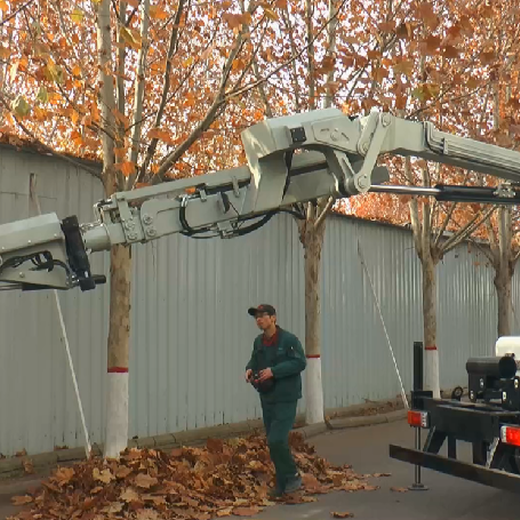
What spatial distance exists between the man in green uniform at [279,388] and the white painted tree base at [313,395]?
4433mm

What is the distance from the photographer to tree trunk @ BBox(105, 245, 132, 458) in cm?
817

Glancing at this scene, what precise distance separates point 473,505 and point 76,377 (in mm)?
4985

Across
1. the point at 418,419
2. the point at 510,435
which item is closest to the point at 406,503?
the point at 418,419

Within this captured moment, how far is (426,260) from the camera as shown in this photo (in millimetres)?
15383

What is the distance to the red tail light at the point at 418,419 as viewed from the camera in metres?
7.45

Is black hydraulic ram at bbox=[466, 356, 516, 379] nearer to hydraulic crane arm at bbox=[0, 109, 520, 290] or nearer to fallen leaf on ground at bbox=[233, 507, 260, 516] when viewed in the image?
hydraulic crane arm at bbox=[0, 109, 520, 290]

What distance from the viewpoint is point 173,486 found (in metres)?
7.14

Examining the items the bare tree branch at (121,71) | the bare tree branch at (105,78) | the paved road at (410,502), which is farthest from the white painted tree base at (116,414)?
the bare tree branch at (121,71)

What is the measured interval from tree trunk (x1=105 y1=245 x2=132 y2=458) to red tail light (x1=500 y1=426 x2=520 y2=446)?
3.94 meters

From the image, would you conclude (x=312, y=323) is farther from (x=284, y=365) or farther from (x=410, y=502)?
(x=410, y=502)

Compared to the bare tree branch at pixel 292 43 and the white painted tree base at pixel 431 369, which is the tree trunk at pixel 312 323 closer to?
the bare tree branch at pixel 292 43

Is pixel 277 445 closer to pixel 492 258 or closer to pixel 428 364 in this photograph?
pixel 428 364

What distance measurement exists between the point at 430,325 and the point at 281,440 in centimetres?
860

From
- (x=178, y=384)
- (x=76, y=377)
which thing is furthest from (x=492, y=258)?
(x=76, y=377)
